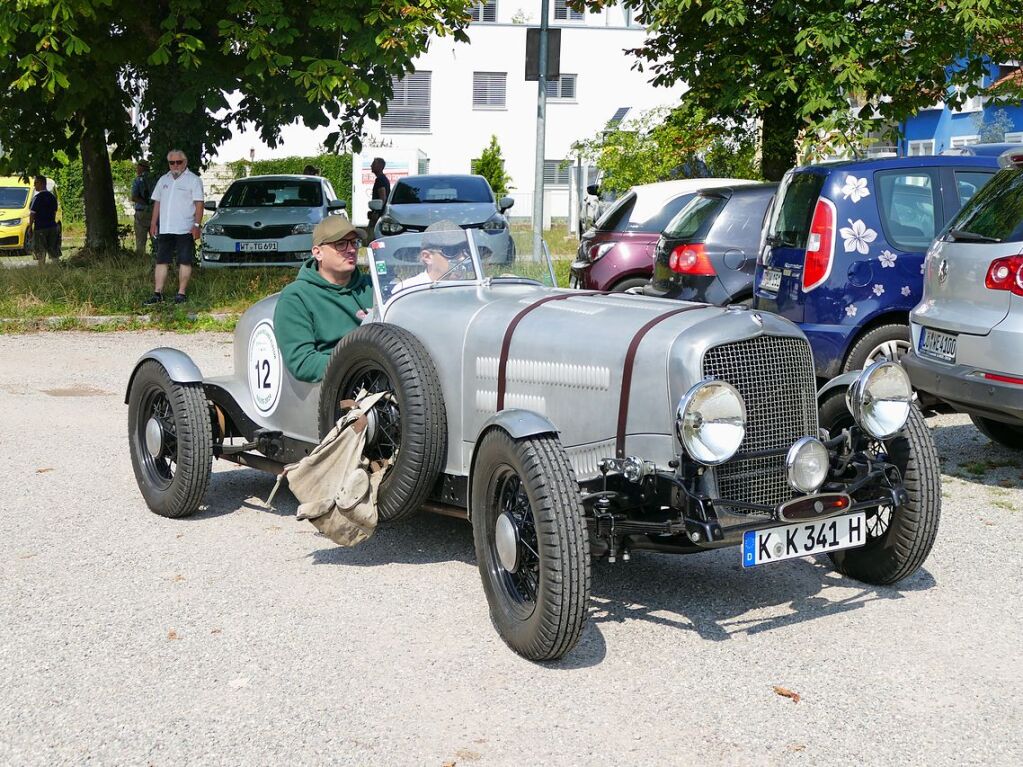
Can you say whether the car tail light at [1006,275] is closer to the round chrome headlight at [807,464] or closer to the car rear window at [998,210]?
the car rear window at [998,210]

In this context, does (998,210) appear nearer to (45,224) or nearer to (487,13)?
(45,224)

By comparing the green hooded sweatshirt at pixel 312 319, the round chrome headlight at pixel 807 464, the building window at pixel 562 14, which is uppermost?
the building window at pixel 562 14

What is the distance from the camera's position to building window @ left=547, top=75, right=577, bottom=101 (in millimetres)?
44156

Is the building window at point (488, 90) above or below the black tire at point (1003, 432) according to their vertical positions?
above

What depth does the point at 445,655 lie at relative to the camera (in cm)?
472

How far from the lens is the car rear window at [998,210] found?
693cm

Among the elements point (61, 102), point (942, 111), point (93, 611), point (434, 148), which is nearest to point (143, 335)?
point (61, 102)

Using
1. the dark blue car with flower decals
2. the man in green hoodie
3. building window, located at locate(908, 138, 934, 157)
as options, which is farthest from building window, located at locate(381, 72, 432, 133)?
the man in green hoodie

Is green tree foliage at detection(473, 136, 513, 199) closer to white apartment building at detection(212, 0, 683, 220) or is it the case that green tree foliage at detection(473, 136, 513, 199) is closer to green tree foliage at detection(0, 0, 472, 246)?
white apartment building at detection(212, 0, 683, 220)

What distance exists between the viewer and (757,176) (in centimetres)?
2012

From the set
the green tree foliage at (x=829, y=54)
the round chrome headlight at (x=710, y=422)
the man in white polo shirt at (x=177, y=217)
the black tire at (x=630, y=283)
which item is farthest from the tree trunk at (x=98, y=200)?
the round chrome headlight at (x=710, y=422)

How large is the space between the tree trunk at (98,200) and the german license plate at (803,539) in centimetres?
1920

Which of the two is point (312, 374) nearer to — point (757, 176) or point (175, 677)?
point (175, 677)

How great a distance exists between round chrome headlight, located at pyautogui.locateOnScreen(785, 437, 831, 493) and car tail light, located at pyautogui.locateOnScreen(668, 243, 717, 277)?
20.2ft
